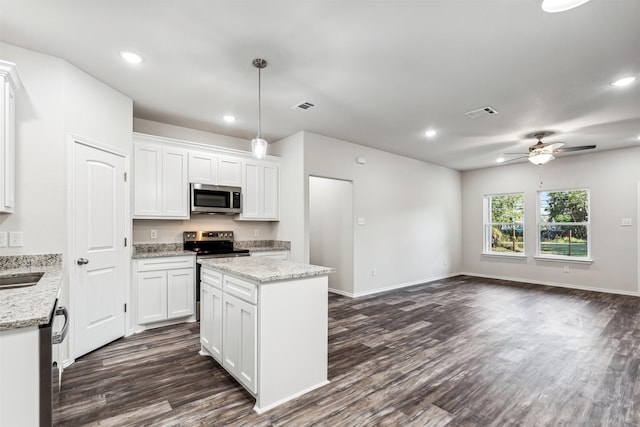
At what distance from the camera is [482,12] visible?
2082 millimetres

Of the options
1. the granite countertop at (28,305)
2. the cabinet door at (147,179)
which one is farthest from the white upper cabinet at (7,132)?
the cabinet door at (147,179)

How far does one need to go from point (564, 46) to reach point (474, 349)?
2855 millimetres

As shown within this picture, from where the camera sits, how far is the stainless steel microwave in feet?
13.9

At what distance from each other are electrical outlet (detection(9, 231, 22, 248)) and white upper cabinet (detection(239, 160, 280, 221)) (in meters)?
2.54

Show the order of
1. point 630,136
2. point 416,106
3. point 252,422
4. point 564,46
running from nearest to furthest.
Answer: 1. point 252,422
2. point 564,46
3. point 416,106
4. point 630,136

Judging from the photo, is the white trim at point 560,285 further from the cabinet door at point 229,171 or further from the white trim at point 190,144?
the cabinet door at point 229,171

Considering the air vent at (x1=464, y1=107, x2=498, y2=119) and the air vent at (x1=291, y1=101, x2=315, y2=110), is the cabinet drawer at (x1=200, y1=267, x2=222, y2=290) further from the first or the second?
the air vent at (x1=464, y1=107, x2=498, y2=119)

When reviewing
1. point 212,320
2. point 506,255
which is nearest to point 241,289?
point 212,320

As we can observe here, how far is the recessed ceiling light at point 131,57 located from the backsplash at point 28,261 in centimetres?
181

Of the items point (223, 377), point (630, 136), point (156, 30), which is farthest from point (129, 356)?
point (630, 136)

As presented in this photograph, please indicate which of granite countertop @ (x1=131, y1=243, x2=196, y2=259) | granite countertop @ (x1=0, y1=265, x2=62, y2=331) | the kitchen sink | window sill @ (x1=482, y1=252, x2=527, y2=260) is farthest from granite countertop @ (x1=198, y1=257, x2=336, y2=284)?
window sill @ (x1=482, y1=252, x2=527, y2=260)

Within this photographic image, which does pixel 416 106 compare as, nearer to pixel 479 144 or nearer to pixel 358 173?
pixel 358 173

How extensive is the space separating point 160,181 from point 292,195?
186 cm

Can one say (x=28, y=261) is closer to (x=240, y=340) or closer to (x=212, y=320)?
(x=212, y=320)
